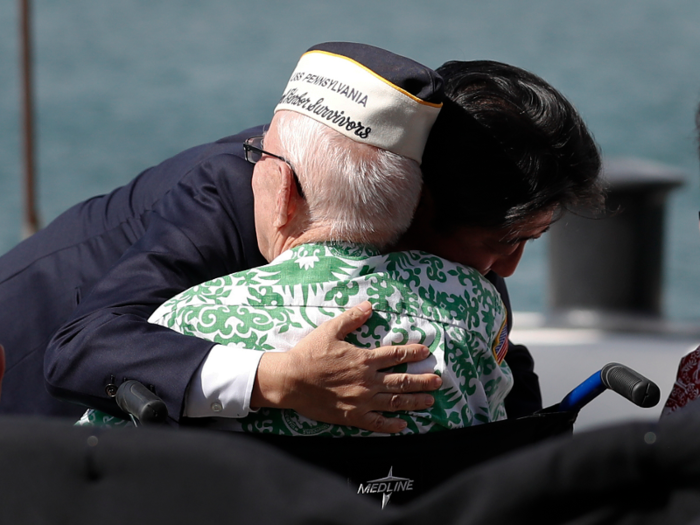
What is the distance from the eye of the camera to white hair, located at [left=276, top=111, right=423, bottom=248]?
133 centimetres

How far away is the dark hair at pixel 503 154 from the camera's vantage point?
1.49m

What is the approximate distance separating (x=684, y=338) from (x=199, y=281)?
3006mm

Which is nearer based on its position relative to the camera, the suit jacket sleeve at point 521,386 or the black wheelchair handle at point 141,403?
the black wheelchair handle at point 141,403

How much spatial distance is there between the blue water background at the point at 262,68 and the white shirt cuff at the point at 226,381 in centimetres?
957

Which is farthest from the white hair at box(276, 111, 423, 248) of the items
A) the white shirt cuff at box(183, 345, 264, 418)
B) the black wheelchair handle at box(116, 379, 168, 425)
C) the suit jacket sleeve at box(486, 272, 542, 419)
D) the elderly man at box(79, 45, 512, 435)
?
the suit jacket sleeve at box(486, 272, 542, 419)

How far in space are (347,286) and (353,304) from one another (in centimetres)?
3

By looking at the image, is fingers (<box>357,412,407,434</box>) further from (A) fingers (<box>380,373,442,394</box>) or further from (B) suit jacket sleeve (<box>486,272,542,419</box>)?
(B) suit jacket sleeve (<box>486,272,542,419</box>)

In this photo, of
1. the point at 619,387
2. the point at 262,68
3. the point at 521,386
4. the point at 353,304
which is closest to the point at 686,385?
the point at 619,387

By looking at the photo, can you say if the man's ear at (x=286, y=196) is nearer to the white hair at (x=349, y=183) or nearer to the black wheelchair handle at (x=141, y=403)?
the white hair at (x=349, y=183)

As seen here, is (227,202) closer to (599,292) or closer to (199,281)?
(199,281)

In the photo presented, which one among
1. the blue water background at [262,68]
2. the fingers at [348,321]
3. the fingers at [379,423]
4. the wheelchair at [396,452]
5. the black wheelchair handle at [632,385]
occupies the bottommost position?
the blue water background at [262,68]

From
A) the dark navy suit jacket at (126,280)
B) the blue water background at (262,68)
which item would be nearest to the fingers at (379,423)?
the dark navy suit jacket at (126,280)

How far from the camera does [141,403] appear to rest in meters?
1.25

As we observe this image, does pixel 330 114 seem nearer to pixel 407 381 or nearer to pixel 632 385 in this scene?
pixel 407 381
